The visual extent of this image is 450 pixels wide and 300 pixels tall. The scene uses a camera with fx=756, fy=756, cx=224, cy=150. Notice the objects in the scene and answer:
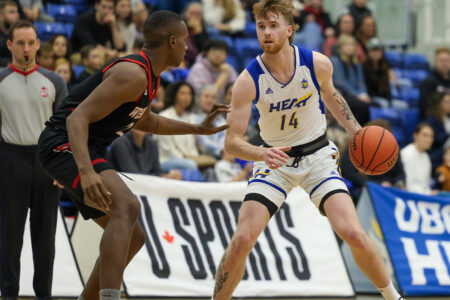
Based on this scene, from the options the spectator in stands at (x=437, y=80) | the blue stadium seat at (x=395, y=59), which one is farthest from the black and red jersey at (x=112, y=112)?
the blue stadium seat at (x=395, y=59)

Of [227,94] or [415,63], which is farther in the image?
[415,63]

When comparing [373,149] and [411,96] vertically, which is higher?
[373,149]

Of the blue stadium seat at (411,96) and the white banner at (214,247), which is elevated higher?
the white banner at (214,247)

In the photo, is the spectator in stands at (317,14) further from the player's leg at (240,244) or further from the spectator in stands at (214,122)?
the player's leg at (240,244)

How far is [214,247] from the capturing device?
329 inches

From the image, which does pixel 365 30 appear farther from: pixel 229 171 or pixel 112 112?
pixel 112 112

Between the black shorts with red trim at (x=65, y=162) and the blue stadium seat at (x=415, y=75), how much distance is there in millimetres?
11973

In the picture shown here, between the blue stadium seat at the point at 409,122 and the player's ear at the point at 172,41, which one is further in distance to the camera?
the blue stadium seat at the point at 409,122

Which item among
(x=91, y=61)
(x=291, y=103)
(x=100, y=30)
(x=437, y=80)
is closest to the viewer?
(x=291, y=103)

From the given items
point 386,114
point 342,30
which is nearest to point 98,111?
point 386,114

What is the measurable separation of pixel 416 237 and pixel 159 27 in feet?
16.2

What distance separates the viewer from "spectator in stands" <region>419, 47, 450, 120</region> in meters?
14.1

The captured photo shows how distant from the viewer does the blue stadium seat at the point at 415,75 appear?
1627 centimetres

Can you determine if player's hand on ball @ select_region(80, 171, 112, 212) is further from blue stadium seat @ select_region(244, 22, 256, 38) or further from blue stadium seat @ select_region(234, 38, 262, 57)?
blue stadium seat @ select_region(244, 22, 256, 38)
